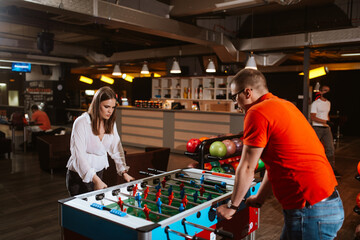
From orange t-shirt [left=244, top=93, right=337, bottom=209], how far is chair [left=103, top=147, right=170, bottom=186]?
10.8 ft

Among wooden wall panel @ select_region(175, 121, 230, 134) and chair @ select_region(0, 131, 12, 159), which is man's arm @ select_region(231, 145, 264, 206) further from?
chair @ select_region(0, 131, 12, 159)

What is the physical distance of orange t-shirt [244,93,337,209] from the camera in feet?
5.81

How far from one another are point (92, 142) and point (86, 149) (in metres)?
0.08

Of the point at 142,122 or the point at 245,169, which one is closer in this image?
the point at 245,169

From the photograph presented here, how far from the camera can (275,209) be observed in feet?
15.1

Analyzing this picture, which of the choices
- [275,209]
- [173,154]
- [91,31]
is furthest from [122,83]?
[275,209]

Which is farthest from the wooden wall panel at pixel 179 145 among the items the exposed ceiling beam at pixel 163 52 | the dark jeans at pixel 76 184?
the dark jeans at pixel 76 184

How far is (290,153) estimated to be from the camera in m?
1.78

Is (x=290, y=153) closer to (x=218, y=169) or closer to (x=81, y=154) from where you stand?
(x=81, y=154)

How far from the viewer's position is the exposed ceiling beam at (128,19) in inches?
190

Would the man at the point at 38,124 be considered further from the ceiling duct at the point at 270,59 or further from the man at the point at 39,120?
the ceiling duct at the point at 270,59

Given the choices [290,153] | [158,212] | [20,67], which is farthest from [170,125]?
[20,67]

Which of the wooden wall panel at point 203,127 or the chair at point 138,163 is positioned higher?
the wooden wall panel at point 203,127

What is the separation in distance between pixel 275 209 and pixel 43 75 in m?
14.8
